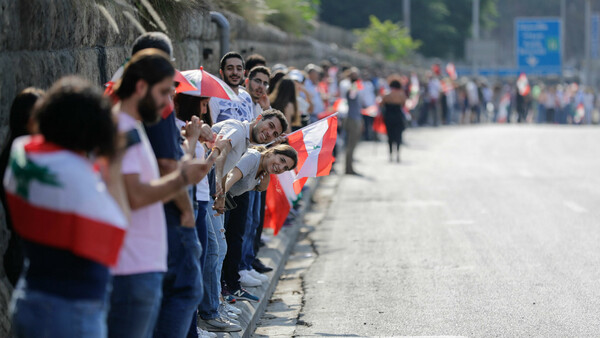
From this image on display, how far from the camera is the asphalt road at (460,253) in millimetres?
7527

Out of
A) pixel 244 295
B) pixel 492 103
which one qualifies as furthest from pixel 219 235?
pixel 492 103

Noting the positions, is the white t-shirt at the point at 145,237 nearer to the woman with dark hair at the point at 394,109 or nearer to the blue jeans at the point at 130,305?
the blue jeans at the point at 130,305

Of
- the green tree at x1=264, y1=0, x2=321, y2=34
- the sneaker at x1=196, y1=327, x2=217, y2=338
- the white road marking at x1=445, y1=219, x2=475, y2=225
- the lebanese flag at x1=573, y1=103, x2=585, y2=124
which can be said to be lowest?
the lebanese flag at x1=573, y1=103, x2=585, y2=124

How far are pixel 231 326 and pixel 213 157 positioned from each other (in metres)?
1.51

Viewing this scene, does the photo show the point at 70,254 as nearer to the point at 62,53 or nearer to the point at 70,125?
the point at 70,125

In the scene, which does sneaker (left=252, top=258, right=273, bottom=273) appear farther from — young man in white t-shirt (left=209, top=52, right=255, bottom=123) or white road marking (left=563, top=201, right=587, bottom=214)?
white road marking (left=563, top=201, right=587, bottom=214)

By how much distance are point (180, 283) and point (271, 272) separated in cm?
438

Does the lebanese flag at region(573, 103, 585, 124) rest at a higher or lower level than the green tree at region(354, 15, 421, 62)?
lower

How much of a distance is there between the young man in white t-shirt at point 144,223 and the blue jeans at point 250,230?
4135mm

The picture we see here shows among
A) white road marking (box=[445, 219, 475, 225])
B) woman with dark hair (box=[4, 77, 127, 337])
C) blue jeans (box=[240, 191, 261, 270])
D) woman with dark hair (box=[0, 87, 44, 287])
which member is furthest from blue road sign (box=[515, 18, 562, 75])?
woman with dark hair (box=[4, 77, 127, 337])

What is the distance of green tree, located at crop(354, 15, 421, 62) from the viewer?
156 ft

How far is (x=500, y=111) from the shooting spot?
43.1 m

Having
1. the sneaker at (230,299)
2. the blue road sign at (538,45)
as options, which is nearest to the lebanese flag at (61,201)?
the sneaker at (230,299)

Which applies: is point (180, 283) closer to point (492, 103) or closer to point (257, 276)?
point (257, 276)
